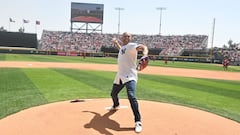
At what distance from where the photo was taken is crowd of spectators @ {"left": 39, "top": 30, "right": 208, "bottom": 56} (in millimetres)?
71312

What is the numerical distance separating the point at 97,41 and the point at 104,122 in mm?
69044

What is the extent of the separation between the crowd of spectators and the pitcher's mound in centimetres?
6210

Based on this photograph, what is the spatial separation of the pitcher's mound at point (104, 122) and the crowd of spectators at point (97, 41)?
62.1m

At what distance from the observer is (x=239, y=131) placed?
248 inches

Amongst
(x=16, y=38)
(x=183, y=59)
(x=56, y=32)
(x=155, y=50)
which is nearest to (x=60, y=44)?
(x=56, y=32)

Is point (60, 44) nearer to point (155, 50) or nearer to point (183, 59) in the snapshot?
point (155, 50)

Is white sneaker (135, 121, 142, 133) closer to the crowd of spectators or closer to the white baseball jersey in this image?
the white baseball jersey

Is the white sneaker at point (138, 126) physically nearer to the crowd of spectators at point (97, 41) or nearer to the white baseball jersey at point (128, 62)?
the white baseball jersey at point (128, 62)

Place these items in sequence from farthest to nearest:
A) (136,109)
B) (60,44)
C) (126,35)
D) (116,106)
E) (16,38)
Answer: (60,44) < (16,38) < (116,106) < (126,35) < (136,109)

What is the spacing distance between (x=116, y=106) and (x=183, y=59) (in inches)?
2135

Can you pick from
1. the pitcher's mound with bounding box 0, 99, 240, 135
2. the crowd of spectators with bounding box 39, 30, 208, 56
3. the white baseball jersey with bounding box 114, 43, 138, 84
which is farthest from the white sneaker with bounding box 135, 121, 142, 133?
the crowd of spectators with bounding box 39, 30, 208, 56

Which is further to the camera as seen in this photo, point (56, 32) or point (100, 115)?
point (56, 32)

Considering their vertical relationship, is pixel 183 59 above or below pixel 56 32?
below

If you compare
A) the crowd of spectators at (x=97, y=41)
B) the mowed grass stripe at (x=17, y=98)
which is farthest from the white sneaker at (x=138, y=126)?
the crowd of spectators at (x=97, y=41)
